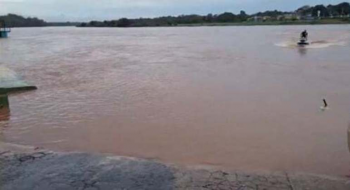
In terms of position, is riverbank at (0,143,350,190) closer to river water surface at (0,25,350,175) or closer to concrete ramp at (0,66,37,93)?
river water surface at (0,25,350,175)

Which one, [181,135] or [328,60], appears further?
[328,60]

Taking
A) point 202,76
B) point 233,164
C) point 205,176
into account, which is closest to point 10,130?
point 233,164

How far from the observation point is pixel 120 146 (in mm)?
8352

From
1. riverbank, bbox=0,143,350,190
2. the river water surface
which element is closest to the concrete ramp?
the river water surface

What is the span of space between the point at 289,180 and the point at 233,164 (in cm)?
244

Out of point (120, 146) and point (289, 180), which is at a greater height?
point (289, 180)

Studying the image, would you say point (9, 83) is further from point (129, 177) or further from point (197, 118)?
point (129, 177)

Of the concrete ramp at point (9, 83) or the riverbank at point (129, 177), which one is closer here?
the riverbank at point (129, 177)

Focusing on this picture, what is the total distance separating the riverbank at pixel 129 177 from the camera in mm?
4562

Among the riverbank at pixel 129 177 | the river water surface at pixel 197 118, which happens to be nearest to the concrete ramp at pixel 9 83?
the river water surface at pixel 197 118

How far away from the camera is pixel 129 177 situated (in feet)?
16.0

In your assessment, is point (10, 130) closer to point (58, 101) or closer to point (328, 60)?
point (58, 101)

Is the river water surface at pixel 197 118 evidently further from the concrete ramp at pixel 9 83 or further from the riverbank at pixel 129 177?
the riverbank at pixel 129 177

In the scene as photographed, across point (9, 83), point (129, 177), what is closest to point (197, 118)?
point (129, 177)
